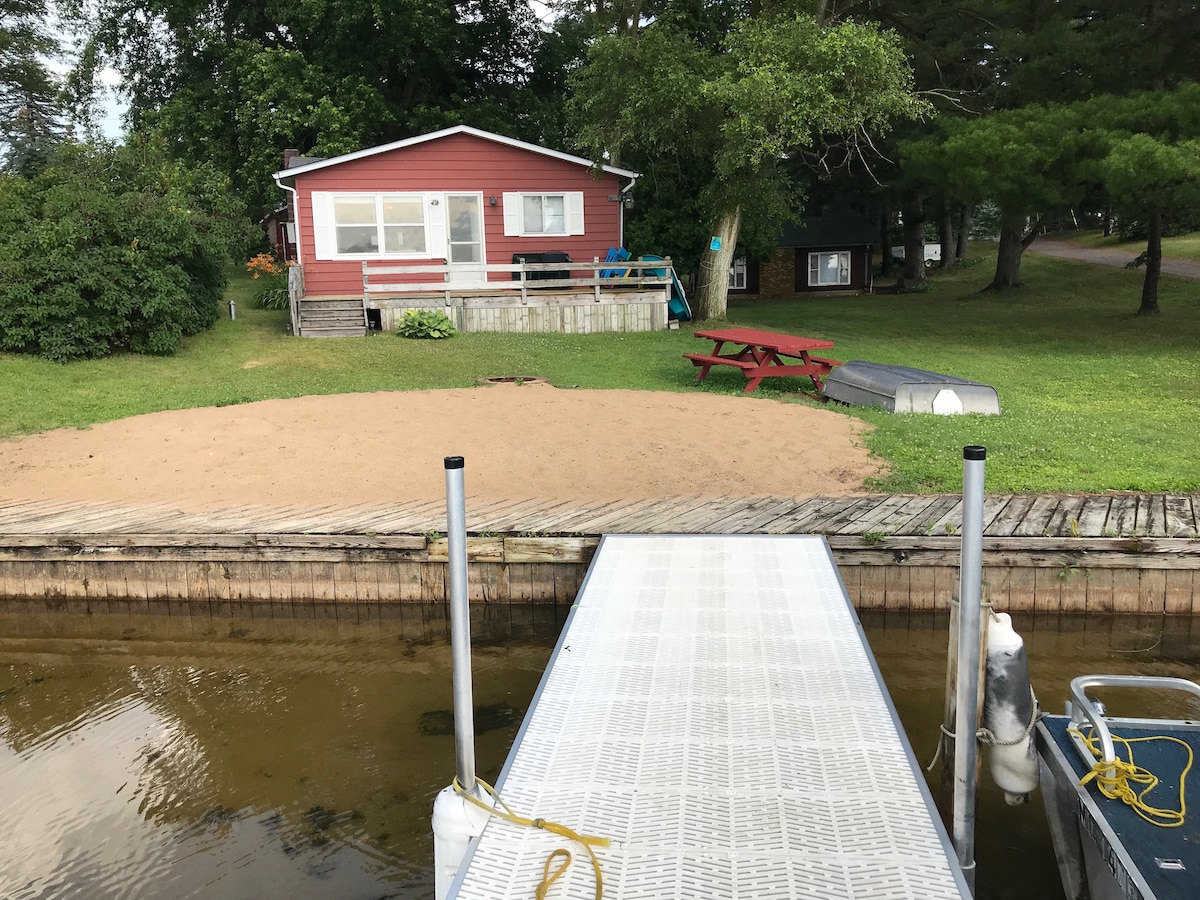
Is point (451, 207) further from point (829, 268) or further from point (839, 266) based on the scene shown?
point (839, 266)

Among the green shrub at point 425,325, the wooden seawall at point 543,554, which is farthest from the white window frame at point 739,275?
the wooden seawall at point 543,554

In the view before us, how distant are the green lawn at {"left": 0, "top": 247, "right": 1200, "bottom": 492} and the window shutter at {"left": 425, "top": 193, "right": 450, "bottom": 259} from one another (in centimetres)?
332

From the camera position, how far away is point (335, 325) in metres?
17.8

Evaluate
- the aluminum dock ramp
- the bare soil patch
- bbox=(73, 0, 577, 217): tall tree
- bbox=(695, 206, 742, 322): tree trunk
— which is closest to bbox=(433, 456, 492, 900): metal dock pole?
the aluminum dock ramp

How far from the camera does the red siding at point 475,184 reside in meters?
19.6

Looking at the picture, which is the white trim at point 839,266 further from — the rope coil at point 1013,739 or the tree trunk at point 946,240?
the rope coil at point 1013,739

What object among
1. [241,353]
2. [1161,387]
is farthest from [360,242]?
[1161,387]

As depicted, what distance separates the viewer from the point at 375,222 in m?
19.9

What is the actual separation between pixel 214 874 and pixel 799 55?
1538cm

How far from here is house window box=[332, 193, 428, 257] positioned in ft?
64.7

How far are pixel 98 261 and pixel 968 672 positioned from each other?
46.7 ft

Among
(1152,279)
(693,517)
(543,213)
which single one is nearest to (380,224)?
(543,213)

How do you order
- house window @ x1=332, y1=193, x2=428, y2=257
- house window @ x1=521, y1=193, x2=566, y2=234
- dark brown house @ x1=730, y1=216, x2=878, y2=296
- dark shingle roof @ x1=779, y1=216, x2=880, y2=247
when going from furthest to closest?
dark brown house @ x1=730, y1=216, x2=878, y2=296 < dark shingle roof @ x1=779, y1=216, x2=880, y2=247 < house window @ x1=521, y1=193, x2=566, y2=234 < house window @ x1=332, y1=193, x2=428, y2=257

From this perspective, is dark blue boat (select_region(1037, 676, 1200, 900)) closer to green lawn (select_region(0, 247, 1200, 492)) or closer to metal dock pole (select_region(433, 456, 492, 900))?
metal dock pole (select_region(433, 456, 492, 900))
